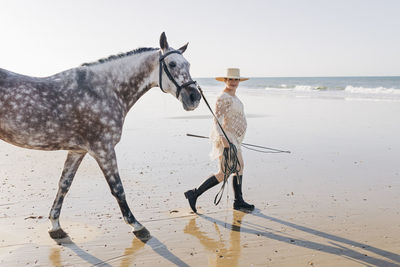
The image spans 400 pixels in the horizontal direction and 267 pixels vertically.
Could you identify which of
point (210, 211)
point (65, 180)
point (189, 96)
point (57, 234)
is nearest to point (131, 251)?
point (57, 234)

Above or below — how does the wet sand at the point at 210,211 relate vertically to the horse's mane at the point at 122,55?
below

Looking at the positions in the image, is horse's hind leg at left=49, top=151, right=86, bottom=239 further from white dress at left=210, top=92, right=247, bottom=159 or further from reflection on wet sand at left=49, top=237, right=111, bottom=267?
white dress at left=210, top=92, right=247, bottom=159

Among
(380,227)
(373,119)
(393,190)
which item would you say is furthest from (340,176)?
(373,119)

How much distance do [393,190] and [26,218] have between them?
5.62 m

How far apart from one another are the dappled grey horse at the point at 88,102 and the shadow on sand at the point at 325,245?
4.29 feet

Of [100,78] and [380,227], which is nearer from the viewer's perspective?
[100,78]

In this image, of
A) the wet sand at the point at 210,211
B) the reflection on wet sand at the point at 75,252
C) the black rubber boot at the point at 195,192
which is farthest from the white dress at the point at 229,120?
the reflection on wet sand at the point at 75,252

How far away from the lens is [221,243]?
409 cm

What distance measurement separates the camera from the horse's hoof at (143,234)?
4141 mm

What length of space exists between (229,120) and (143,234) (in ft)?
6.42

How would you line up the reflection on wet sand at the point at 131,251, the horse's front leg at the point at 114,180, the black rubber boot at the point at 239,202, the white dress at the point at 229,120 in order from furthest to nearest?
the black rubber boot at the point at 239,202 → the white dress at the point at 229,120 → the horse's front leg at the point at 114,180 → the reflection on wet sand at the point at 131,251

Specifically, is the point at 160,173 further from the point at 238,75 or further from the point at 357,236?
the point at 357,236

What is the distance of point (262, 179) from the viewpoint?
263 inches

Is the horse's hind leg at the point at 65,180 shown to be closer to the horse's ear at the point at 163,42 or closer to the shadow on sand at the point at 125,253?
the shadow on sand at the point at 125,253
